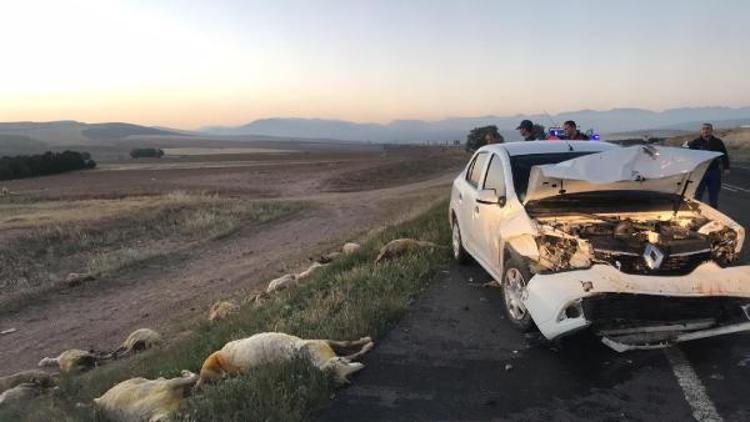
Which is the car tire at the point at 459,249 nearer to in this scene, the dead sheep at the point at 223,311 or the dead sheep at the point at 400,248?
the dead sheep at the point at 400,248

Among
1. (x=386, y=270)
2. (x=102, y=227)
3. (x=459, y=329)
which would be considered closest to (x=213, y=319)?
(x=386, y=270)

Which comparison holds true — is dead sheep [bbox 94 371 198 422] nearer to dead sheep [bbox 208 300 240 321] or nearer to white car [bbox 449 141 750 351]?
white car [bbox 449 141 750 351]

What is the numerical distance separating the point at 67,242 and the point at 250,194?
1799 centimetres

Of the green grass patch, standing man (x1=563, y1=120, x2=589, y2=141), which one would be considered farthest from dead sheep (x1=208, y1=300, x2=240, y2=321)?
standing man (x1=563, y1=120, x2=589, y2=141)

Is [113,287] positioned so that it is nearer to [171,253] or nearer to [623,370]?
[171,253]

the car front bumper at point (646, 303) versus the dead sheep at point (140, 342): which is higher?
the car front bumper at point (646, 303)

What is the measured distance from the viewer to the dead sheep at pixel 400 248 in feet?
33.1

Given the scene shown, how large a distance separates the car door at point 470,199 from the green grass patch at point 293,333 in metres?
0.67

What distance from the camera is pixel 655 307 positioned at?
5160 mm

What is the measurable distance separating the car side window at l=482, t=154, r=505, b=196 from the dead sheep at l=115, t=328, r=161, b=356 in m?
6.32

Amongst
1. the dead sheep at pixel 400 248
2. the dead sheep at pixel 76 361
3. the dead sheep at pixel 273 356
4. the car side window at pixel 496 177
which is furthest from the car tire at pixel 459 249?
the dead sheep at pixel 76 361

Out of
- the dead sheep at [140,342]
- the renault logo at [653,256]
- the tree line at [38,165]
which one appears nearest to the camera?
the renault logo at [653,256]

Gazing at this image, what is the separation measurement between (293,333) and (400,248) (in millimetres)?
3941

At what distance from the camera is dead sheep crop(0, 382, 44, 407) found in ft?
24.5
